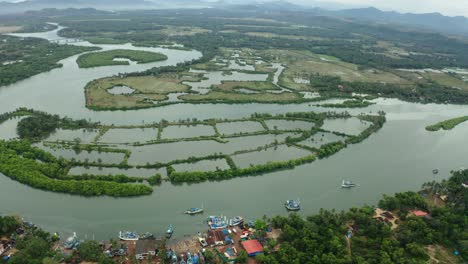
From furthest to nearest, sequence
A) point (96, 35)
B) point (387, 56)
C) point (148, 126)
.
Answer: point (96, 35)
point (387, 56)
point (148, 126)

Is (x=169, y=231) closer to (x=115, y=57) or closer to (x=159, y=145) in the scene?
(x=159, y=145)

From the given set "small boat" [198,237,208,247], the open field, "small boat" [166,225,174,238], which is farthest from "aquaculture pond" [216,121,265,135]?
"small boat" [198,237,208,247]

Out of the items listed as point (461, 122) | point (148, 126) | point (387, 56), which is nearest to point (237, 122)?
point (148, 126)

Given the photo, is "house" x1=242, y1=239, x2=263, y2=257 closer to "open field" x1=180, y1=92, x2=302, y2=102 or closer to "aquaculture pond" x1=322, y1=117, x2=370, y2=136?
"aquaculture pond" x1=322, y1=117, x2=370, y2=136

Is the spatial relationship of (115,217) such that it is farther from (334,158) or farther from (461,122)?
(461,122)

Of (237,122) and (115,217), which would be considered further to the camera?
(237,122)

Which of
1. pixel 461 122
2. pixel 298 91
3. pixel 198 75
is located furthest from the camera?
pixel 198 75

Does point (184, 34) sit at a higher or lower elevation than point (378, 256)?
higher
